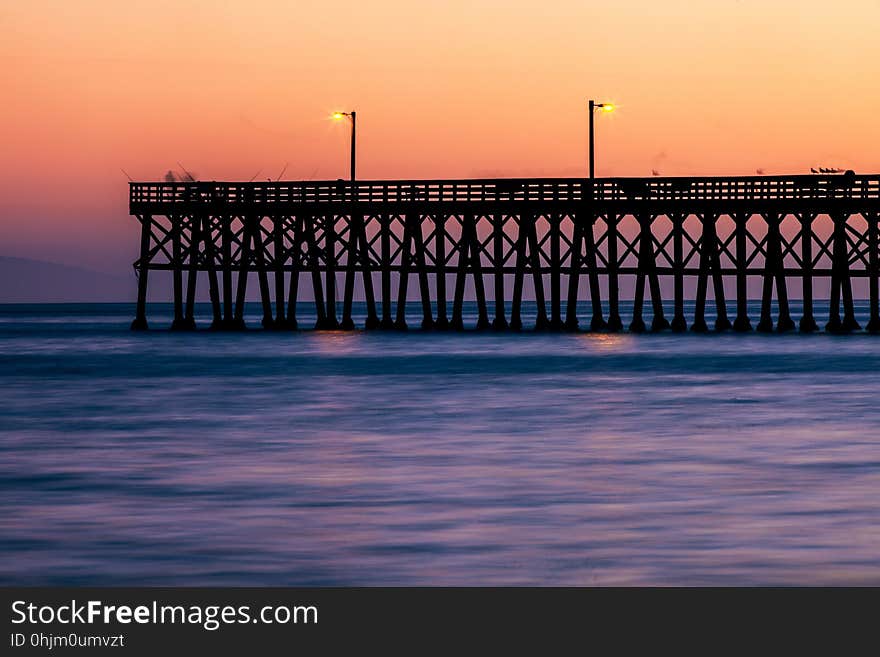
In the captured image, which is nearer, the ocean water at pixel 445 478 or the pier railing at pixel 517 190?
the ocean water at pixel 445 478

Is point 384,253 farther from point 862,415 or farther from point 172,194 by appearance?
point 862,415

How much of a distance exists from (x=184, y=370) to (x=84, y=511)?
2418 centimetres

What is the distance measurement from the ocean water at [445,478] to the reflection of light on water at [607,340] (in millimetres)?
10600

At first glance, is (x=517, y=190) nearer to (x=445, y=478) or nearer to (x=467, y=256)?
(x=467, y=256)

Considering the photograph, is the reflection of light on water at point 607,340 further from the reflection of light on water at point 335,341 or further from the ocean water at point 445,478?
the ocean water at point 445,478

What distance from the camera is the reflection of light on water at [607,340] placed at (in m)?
48.6

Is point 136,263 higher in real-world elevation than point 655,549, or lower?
higher

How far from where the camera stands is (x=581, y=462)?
63.9 feet

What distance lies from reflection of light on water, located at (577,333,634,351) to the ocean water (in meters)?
10.6

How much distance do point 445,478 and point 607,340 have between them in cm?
3505

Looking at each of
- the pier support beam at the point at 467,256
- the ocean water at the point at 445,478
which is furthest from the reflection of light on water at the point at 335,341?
the ocean water at the point at 445,478

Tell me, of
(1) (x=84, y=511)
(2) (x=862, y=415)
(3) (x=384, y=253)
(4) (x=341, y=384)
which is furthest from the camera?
(3) (x=384, y=253)

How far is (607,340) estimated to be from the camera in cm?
5269

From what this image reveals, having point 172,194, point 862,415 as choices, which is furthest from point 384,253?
point 862,415
